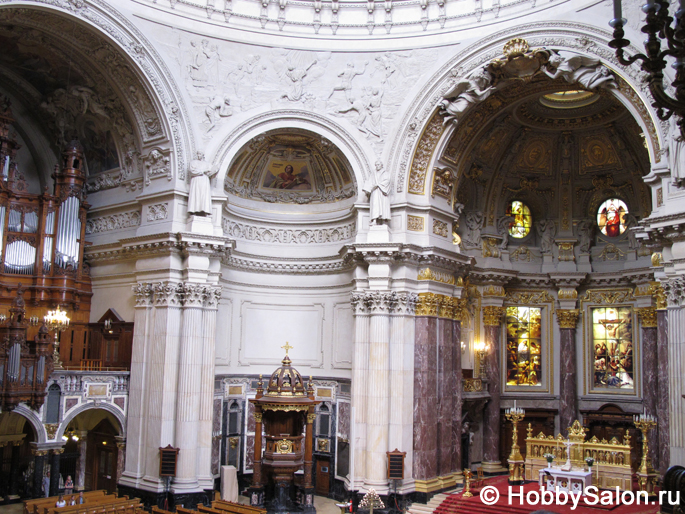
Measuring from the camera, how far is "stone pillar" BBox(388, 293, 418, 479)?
2494cm

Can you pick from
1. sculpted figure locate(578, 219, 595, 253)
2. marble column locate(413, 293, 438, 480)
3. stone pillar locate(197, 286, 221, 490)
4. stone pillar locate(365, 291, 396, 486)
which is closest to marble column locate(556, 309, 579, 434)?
sculpted figure locate(578, 219, 595, 253)

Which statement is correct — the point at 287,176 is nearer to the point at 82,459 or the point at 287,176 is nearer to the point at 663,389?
the point at 82,459

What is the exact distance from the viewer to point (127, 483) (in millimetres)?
24547

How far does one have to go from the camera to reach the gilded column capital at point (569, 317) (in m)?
30.9

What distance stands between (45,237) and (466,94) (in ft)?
54.3

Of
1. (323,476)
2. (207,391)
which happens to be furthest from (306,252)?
(323,476)

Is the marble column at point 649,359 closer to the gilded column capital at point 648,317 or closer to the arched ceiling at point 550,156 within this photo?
the gilded column capital at point 648,317

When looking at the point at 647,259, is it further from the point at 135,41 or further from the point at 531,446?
the point at 135,41

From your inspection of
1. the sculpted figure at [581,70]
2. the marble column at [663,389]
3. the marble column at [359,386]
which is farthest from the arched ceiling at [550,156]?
the marble column at [663,389]

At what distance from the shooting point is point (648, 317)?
93.3 feet

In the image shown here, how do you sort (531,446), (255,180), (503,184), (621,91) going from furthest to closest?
1. (503,184)
2. (255,180)
3. (531,446)
4. (621,91)

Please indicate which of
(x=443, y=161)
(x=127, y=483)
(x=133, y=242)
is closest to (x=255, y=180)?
(x=133, y=242)

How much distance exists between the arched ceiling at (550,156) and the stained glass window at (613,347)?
4478 mm

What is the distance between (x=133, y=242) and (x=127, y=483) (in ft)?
28.2
